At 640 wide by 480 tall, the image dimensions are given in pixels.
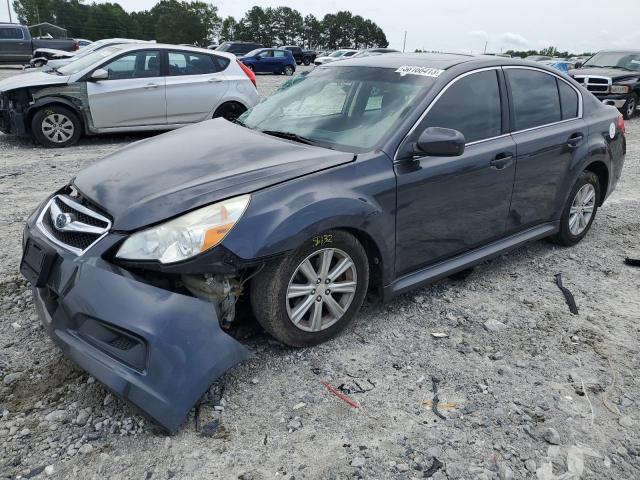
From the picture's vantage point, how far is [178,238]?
100.0 inches

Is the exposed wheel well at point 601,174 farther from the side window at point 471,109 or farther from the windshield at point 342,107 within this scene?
the windshield at point 342,107

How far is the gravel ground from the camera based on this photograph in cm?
235

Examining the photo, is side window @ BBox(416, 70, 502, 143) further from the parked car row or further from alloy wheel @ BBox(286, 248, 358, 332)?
the parked car row

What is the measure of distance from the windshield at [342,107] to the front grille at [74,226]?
1.38m

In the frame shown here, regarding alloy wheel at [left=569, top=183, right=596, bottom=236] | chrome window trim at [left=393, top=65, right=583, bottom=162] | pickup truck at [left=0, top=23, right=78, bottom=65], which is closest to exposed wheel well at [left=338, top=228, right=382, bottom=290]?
chrome window trim at [left=393, top=65, right=583, bottom=162]

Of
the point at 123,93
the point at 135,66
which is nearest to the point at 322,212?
the point at 123,93

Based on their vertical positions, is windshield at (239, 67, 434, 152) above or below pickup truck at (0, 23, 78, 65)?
above

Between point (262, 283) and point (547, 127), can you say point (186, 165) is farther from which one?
point (547, 127)

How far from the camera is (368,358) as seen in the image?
122 inches

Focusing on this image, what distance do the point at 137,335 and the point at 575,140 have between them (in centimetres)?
372

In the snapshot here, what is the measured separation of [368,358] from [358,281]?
1.46 ft

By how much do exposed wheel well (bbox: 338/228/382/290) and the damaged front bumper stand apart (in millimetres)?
956

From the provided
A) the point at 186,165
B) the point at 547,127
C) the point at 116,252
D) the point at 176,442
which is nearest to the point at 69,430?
the point at 176,442

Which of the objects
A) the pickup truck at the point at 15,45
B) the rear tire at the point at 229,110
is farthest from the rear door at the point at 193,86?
the pickup truck at the point at 15,45
